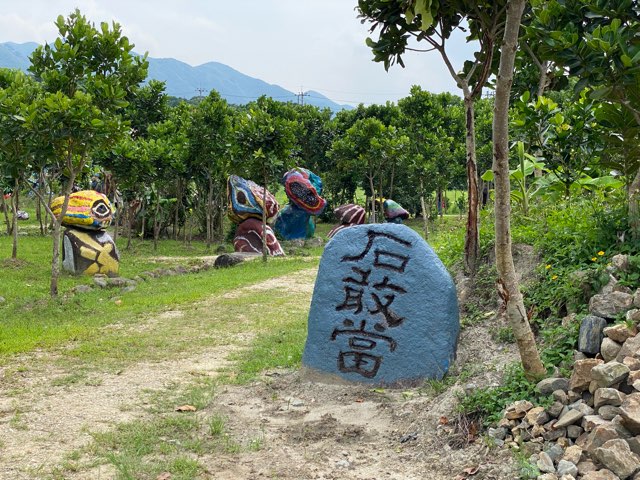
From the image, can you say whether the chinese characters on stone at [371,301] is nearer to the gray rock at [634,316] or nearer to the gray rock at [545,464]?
the gray rock at [634,316]

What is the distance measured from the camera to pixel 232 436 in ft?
17.8

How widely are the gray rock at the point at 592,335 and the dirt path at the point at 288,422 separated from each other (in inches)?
35.5

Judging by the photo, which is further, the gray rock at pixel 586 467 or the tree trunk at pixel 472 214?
the tree trunk at pixel 472 214

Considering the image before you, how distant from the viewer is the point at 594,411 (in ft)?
14.1

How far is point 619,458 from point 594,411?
1.85 feet

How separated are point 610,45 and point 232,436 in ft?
14.5

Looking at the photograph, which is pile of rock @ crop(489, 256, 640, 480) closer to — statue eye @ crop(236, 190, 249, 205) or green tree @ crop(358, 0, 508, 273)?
green tree @ crop(358, 0, 508, 273)

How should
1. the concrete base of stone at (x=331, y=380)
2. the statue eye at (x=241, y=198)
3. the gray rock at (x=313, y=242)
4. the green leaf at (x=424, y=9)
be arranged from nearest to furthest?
the green leaf at (x=424, y=9), the concrete base of stone at (x=331, y=380), the statue eye at (x=241, y=198), the gray rock at (x=313, y=242)

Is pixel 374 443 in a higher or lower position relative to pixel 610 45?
lower

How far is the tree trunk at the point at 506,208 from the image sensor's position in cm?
474

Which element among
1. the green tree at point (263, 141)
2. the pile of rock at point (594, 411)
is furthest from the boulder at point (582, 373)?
the green tree at point (263, 141)

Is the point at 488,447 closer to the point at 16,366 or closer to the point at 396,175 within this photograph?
the point at 16,366

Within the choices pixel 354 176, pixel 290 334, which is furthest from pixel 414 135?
pixel 290 334

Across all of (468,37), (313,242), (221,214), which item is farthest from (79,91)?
(221,214)
